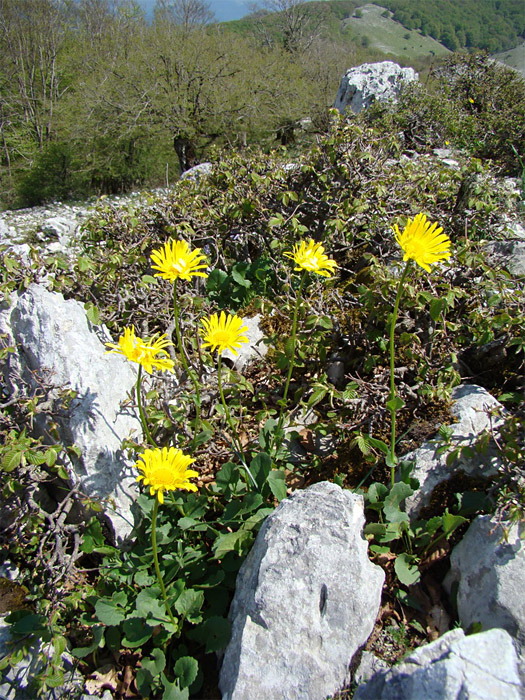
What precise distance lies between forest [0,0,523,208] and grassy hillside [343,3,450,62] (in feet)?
290

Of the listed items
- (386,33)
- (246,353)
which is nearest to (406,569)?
(246,353)

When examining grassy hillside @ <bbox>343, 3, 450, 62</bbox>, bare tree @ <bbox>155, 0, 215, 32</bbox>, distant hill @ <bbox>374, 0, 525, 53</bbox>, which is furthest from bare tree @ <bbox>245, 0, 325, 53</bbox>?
grassy hillside @ <bbox>343, 3, 450, 62</bbox>

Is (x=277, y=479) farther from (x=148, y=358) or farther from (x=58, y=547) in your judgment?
(x=58, y=547)

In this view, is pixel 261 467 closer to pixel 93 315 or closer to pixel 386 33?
pixel 93 315

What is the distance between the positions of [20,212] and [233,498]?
18.6 metres

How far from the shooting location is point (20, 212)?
676 inches

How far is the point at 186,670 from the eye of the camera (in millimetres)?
1856

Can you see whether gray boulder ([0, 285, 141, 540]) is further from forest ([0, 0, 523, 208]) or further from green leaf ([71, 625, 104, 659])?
forest ([0, 0, 523, 208])

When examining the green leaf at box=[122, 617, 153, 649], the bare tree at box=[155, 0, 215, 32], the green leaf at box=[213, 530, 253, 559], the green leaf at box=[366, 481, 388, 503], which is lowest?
the green leaf at box=[122, 617, 153, 649]

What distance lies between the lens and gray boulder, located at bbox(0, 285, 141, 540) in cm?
251

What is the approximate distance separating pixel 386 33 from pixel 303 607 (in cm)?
13937

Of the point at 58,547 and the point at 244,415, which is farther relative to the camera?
the point at 244,415

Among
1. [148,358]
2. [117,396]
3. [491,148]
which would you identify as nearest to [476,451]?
[148,358]

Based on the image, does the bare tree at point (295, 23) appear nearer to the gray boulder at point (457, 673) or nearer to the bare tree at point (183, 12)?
the bare tree at point (183, 12)
